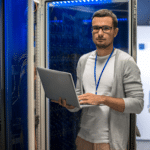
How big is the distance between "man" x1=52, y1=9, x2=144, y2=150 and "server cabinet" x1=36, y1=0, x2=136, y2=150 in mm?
603

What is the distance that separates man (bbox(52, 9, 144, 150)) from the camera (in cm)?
150

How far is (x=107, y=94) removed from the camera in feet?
5.29

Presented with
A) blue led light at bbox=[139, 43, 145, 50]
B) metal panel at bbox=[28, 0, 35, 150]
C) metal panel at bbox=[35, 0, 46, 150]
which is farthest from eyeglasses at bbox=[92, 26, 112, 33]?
blue led light at bbox=[139, 43, 145, 50]

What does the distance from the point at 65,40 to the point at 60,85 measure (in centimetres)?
103

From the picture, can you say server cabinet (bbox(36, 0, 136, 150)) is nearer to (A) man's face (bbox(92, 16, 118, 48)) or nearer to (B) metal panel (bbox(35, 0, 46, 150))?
(B) metal panel (bbox(35, 0, 46, 150))

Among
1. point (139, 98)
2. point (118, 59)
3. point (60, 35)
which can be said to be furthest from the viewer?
point (60, 35)

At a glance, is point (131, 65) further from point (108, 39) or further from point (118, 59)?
point (108, 39)

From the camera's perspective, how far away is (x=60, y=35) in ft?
7.67

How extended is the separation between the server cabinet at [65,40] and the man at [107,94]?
0.60m

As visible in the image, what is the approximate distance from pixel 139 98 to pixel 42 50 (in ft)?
3.89

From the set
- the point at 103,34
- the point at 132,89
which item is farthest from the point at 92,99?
the point at 103,34

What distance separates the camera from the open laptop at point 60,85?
52.9 inches

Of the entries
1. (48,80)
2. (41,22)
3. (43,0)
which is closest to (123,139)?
(48,80)

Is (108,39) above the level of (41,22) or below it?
below
